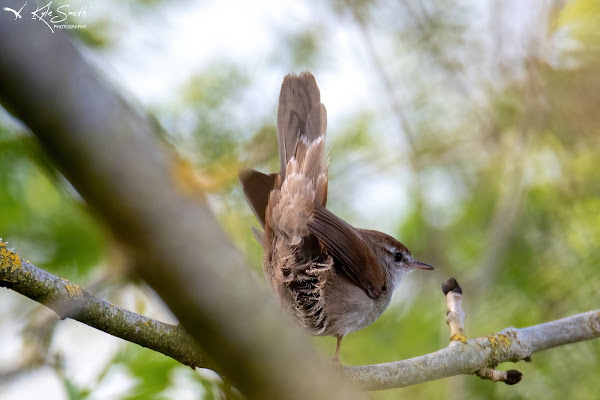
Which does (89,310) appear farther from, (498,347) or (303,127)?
(498,347)

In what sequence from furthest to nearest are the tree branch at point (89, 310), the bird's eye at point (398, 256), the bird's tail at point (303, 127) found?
the bird's eye at point (398, 256)
the bird's tail at point (303, 127)
the tree branch at point (89, 310)

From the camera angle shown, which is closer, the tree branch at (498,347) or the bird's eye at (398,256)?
the tree branch at (498,347)

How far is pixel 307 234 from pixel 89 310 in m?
1.67

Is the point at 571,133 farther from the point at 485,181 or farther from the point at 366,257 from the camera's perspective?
the point at 366,257

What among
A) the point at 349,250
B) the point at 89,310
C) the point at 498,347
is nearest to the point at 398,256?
the point at 349,250

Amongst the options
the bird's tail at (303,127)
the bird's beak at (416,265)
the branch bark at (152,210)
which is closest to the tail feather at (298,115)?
the bird's tail at (303,127)

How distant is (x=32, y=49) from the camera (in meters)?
1.00

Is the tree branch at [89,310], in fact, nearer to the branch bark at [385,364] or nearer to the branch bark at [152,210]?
the branch bark at [385,364]

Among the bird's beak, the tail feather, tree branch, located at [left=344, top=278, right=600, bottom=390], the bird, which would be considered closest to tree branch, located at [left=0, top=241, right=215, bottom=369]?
the bird

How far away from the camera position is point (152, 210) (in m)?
1.06

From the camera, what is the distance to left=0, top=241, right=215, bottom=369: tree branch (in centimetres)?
221

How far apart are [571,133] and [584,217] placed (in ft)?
3.49

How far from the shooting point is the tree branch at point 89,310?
7.23ft

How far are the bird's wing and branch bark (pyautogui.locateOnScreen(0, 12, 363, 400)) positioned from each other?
249cm
